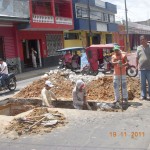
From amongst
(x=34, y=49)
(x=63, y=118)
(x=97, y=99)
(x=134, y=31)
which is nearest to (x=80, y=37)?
(x=34, y=49)

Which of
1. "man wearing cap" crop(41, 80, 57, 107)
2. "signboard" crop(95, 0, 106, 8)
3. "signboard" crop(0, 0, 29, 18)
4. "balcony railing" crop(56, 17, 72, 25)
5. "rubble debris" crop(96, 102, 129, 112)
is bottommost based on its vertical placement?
"rubble debris" crop(96, 102, 129, 112)

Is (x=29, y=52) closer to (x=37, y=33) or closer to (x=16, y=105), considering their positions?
(x=37, y=33)

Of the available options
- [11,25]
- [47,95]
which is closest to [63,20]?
[11,25]

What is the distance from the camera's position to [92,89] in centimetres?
1165

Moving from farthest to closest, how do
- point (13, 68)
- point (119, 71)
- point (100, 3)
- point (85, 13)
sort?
point (100, 3) → point (85, 13) → point (13, 68) → point (119, 71)

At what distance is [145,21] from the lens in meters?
104

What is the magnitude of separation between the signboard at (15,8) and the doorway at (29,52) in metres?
3.94

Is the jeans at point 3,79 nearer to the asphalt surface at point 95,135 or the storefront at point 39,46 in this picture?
the asphalt surface at point 95,135

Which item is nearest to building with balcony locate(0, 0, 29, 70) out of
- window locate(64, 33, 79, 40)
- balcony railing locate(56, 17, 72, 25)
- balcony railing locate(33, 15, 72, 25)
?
balcony railing locate(33, 15, 72, 25)

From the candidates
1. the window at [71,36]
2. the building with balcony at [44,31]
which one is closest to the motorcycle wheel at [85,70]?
the building with balcony at [44,31]

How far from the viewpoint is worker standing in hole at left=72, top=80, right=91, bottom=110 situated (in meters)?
9.76

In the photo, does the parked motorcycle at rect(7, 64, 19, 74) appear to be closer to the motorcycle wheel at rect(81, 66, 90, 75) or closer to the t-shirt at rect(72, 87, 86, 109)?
the motorcycle wheel at rect(81, 66, 90, 75)

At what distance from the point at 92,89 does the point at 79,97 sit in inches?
71.7

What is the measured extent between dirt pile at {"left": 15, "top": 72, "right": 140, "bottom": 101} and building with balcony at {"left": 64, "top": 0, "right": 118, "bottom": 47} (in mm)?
23325
